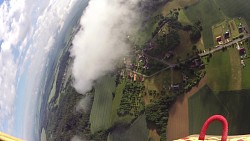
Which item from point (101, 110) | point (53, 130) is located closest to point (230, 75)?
point (101, 110)

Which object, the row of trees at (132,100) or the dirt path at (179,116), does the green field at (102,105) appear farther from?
the dirt path at (179,116)

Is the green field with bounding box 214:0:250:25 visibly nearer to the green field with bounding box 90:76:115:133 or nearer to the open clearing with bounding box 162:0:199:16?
the open clearing with bounding box 162:0:199:16

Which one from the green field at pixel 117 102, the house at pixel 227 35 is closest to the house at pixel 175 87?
the green field at pixel 117 102

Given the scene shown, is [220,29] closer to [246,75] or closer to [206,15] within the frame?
[206,15]

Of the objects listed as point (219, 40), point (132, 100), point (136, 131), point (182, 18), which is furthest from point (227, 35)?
point (136, 131)

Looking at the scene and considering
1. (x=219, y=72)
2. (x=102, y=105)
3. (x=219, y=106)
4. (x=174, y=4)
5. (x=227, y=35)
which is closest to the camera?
(x=219, y=106)
